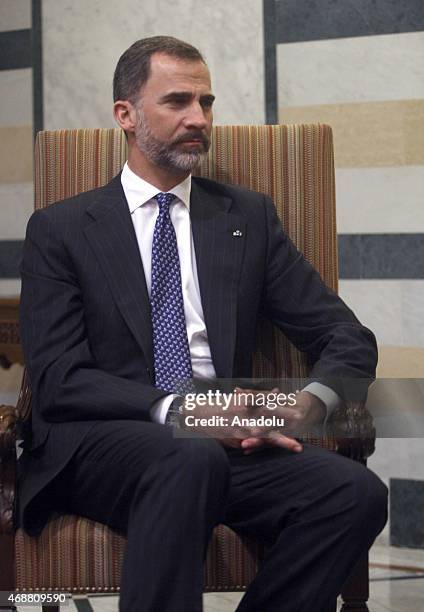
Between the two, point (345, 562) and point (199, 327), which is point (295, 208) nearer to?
point (199, 327)

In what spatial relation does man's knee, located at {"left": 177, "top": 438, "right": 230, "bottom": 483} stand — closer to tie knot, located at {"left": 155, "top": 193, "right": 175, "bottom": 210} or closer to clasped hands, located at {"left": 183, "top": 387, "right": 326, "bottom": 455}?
clasped hands, located at {"left": 183, "top": 387, "right": 326, "bottom": 455}

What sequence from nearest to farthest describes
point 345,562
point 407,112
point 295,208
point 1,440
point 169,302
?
1. point 345,562
2. point 1,440
3. point 169,302
4. point 295,208
5. point 407,112

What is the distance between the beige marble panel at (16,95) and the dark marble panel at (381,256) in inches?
56.7

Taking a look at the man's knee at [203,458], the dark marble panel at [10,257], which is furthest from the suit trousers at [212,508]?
the dark marble panel at [10,257]

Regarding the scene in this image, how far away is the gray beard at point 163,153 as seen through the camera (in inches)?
109

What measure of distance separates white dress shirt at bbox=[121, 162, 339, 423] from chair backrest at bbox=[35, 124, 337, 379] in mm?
171

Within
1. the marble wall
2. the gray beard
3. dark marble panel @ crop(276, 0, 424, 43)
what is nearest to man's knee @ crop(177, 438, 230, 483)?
the gray beard

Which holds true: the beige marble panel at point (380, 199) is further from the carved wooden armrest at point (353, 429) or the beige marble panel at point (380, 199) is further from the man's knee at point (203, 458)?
the man's knee at point (203, 458)

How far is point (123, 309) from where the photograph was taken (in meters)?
2.61

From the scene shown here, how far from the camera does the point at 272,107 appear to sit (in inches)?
162

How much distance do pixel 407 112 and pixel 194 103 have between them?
141 cm

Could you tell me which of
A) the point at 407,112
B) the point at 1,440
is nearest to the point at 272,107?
the point at 407,112

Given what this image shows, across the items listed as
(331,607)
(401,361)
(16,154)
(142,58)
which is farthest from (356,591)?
(16,154)

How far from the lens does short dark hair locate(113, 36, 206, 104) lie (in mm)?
2812
